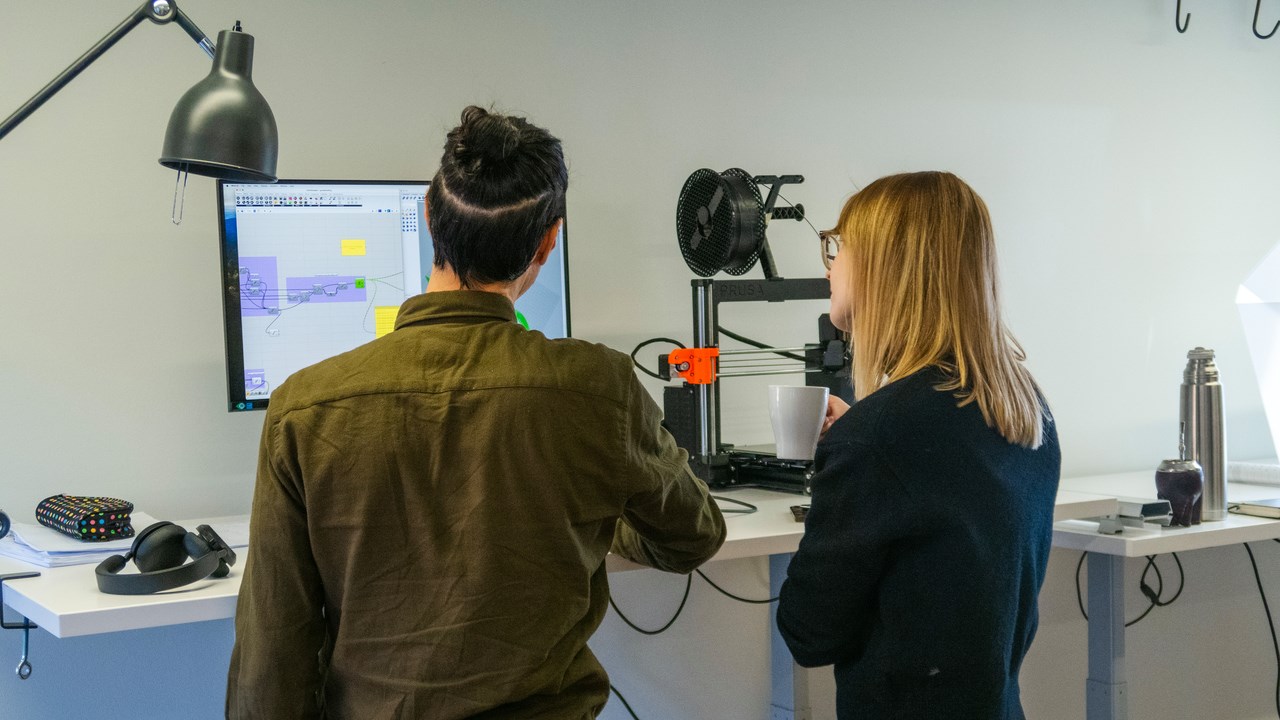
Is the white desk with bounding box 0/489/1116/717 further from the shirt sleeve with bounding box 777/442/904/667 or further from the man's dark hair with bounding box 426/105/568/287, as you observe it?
the man's dark hair with bounding box 426/105/568/287

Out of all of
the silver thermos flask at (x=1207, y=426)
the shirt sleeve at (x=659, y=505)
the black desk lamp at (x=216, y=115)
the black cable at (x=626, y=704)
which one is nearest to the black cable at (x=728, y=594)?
the black cable at (x=626, y=704)

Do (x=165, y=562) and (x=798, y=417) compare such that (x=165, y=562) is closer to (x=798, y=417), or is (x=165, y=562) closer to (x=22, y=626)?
(x=22, y=626)

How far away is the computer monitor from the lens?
183cm

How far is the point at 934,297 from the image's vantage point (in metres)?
1.24

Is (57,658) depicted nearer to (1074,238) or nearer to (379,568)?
(379,568)

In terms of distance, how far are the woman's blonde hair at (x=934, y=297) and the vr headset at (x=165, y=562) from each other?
84 cm

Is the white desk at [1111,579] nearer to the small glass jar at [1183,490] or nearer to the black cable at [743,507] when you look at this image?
the small glass jar at [1183,490]

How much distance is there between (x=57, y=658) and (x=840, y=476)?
4.96 feet

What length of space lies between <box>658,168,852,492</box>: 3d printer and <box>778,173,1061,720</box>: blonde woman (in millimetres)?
701

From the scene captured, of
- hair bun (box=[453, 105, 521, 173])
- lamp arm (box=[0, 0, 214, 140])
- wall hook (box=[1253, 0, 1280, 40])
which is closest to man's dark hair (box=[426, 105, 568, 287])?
hair bun (box=[453, 105, 521, 173])

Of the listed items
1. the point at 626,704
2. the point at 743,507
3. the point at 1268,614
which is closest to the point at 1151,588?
the point at 1268,614

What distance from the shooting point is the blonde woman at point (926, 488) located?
115 cm

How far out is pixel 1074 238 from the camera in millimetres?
2904

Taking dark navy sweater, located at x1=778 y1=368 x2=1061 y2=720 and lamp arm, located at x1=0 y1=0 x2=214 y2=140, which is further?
lamp arm, located at x1=0 y1=0 x2=214 y2=140
